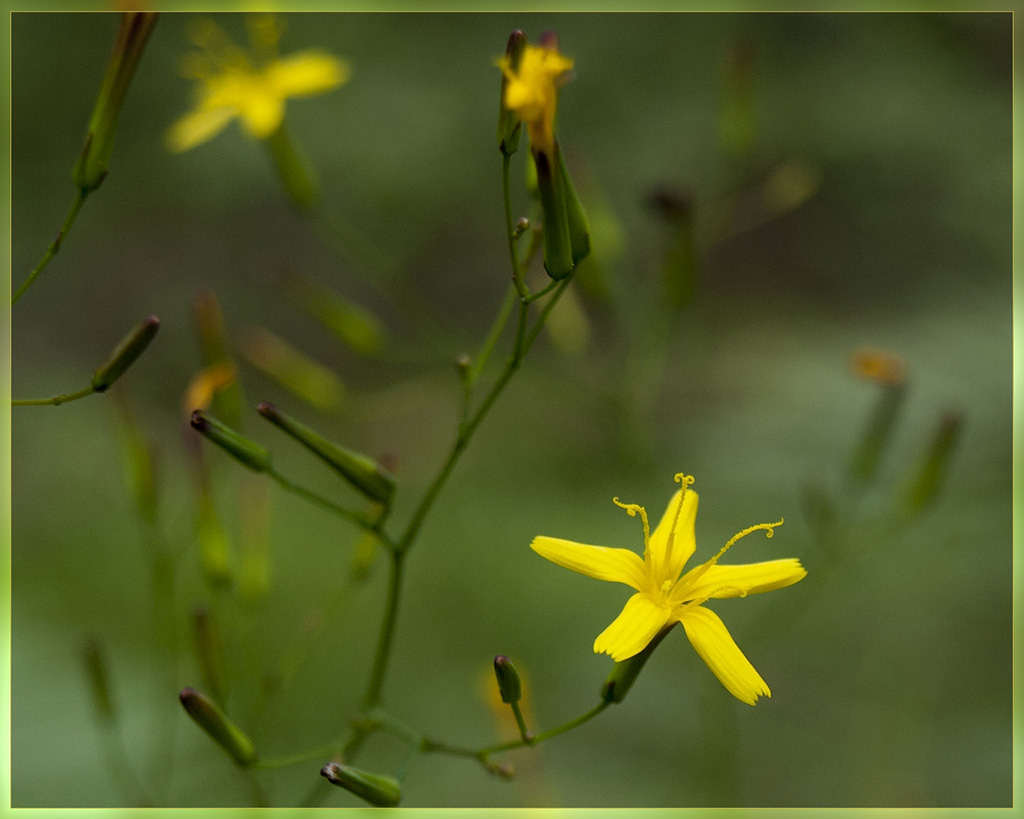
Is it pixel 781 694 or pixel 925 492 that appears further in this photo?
pixel 781 694

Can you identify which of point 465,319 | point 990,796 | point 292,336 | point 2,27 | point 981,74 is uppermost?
point 981,74

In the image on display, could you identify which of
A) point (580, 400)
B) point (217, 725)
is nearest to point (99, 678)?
point (217, 725)

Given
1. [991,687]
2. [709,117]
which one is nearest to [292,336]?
[709,117]

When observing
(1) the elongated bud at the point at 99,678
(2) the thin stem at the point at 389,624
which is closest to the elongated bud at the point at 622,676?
(2) the thin stem at the point at 389,624

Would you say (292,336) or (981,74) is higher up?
(981,74)

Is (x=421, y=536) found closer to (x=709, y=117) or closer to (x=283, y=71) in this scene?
(x=283, y=71)

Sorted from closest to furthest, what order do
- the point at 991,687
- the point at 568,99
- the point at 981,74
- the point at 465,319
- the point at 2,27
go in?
the point at 2,27, the point at 991,687, the point at 981,74, the point at 568,99, the point at 465,319

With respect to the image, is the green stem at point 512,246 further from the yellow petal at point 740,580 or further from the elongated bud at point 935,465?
the elongated bud at point 935,465
